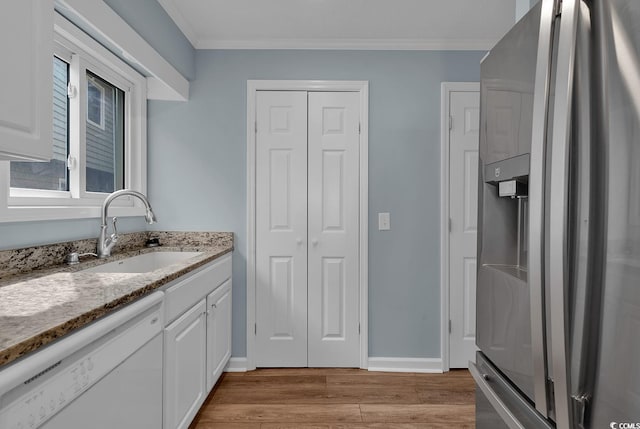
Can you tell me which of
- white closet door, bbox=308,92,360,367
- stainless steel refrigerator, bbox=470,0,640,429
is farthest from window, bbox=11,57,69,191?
stainless steel refrigerator, bbox=470,0,640,429

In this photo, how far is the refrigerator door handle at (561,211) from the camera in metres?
0.65

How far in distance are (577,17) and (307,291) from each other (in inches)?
95.6

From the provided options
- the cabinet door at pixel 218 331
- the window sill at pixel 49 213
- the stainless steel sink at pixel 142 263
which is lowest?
the cabinet door at pixel 218 331

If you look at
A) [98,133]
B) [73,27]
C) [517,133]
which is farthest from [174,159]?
[517,133]

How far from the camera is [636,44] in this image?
0.56 meters

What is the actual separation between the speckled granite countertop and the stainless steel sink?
33 millimetres

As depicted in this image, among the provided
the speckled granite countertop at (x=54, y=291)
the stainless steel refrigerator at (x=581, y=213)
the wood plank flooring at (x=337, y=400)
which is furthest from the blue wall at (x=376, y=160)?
the stainless steel refrigerator at (x=581, y=213)

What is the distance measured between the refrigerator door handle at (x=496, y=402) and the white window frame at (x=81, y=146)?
6.12 feet

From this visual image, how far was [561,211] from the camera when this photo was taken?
0.67m

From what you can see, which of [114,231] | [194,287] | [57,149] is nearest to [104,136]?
[57,149]

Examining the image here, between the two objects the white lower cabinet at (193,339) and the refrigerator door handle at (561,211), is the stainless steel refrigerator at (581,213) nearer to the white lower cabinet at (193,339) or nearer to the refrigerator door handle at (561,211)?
the refrigerator door handle at (561,211)

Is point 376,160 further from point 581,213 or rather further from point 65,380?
point 65,380

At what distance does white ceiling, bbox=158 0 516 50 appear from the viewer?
232cm

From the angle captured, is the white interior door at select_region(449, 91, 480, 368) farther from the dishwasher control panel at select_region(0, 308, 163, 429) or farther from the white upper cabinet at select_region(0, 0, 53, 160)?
the white upper cabinet at select_region(0, 0, 53, 160)
